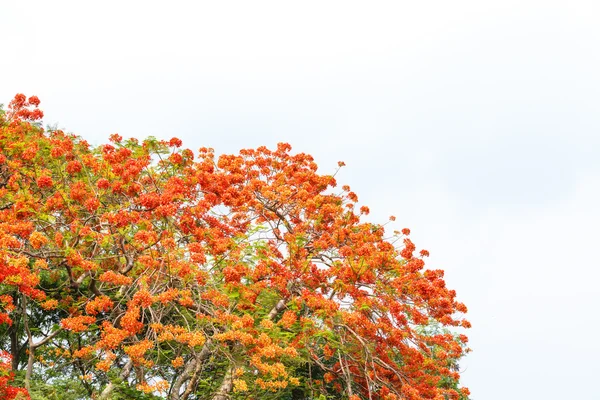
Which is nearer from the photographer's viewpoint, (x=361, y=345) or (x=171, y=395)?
(x=171, y=395)

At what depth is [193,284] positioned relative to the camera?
891 cm

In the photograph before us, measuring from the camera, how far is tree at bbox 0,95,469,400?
833 centimetres

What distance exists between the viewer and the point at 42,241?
7875 millimetres

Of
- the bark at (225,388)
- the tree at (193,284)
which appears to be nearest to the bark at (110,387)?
the tree at (193,284)

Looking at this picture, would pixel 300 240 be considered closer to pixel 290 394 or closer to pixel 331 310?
pixel 331 310

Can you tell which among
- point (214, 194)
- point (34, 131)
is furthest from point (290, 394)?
point (34, 131)

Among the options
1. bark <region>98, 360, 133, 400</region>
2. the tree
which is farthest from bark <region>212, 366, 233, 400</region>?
bark <region>98, 360, 133, 400</region>

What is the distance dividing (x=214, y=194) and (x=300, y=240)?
5.84 feet

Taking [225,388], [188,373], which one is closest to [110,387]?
[188,373]

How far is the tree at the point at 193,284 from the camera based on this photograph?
833 cm

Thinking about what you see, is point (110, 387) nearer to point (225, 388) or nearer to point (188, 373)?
point (188, 373)

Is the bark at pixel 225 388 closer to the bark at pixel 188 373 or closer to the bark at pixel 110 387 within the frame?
the bark at pixel 188 373

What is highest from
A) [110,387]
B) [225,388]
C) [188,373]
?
[225,388]

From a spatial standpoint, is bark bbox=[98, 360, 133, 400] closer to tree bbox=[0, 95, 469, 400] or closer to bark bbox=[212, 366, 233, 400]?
tree bbox=[0, 95, 469, 400]
